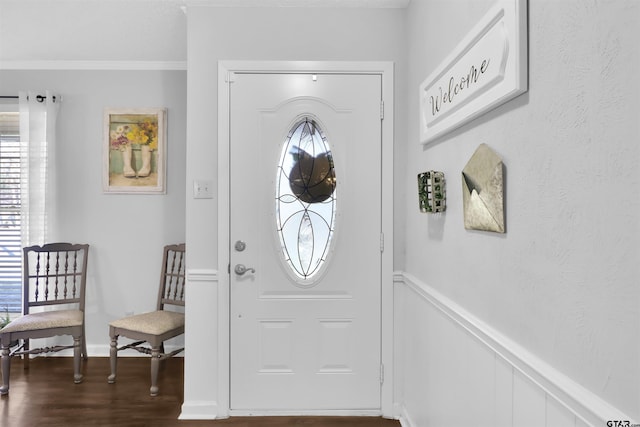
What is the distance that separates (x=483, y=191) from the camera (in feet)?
4.58

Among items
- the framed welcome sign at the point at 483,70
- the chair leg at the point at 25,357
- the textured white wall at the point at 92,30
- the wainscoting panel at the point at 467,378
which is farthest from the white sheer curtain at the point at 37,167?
the framed welcome sign at the point at 483,70

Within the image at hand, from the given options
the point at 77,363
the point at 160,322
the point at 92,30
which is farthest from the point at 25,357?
the point at 92,30

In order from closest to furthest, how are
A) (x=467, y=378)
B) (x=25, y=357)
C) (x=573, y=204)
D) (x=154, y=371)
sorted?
(x=573, y=204) < (x=467, y=378) < (x=154, y=371) < (x=25, y=357)

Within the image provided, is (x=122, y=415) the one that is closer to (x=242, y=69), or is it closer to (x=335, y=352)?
(x=335, y=352)

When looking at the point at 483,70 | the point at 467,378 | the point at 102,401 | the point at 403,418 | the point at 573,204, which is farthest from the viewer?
the point at 102,401

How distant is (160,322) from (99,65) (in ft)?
7.16

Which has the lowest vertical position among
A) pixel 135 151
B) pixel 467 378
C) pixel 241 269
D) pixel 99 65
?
pixel 467 378

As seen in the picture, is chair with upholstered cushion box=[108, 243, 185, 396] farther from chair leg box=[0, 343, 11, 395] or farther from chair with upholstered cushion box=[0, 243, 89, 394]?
chair leg box=[0, 343, 11, 395]

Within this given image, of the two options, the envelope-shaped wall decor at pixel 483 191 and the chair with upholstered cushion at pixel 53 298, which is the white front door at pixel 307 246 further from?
the chair with upholstered cushion at pixel 53 298

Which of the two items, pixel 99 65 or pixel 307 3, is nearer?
pixel 307 3

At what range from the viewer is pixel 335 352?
2645mm

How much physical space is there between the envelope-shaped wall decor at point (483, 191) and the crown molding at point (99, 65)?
292cm

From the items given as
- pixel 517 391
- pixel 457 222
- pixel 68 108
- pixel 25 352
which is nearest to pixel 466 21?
pixel 457 222

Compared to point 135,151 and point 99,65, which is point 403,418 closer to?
point 135,151
